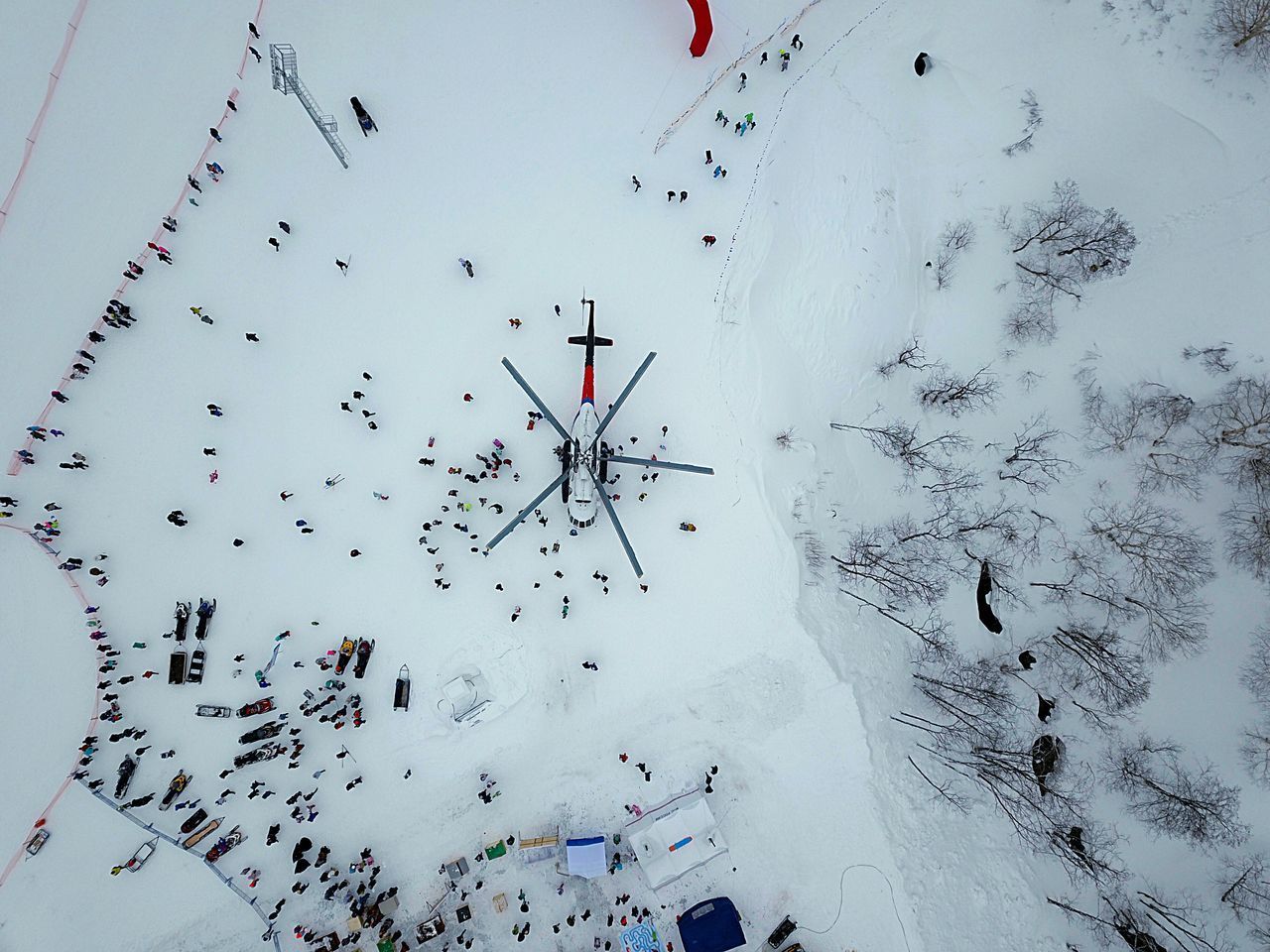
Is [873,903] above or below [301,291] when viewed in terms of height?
below

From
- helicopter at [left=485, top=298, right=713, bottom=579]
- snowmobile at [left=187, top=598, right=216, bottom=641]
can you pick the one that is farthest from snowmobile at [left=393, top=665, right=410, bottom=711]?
snowmobile at [left=187, top=598, right=216, bottom=641]

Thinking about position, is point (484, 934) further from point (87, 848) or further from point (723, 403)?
point (723, 403)

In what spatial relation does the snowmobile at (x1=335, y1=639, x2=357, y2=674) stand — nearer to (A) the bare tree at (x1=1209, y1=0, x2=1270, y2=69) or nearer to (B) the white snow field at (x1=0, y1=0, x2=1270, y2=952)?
(B) the white snow field at (x1=0, y1=0, x2=1270, y2=952)

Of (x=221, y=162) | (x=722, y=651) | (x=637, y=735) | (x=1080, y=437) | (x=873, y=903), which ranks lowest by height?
(x=873, y=903)

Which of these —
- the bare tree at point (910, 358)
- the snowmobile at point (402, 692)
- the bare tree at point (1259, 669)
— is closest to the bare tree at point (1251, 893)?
the bare tree at point (1259, 669)

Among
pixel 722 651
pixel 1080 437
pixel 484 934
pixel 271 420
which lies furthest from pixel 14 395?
pixel 1080 437

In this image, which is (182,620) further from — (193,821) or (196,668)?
(193,821)

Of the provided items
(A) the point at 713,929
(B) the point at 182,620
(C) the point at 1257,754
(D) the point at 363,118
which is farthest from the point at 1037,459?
(B) the point at 182,620
